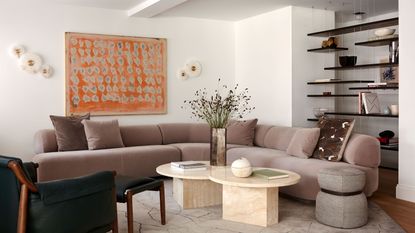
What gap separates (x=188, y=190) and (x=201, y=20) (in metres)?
3.60

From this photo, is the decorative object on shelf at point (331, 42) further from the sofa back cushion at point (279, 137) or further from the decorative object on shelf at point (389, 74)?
the sofa back cushion at point (279, 137)

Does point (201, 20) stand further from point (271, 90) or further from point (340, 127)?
point (340, 127)

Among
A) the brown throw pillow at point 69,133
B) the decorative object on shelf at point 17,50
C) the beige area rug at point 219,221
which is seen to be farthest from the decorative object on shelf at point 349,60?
the decorative object on shelf at point 17,50

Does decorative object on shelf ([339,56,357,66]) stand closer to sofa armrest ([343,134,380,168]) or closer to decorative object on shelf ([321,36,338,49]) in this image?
decorative object on shelf ([321,36,338,49])

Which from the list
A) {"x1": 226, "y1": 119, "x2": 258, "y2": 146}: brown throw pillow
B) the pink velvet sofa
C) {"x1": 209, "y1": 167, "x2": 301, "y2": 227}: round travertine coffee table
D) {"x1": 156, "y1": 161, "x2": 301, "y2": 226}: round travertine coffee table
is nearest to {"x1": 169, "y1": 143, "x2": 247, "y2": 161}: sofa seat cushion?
the pink velvet sofa

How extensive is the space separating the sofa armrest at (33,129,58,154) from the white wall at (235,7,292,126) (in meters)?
3.16

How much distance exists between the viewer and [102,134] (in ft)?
18.3

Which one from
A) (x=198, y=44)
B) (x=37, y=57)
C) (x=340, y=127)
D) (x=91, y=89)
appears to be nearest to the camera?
(x=340, y=127)

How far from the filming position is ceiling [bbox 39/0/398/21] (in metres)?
5.89

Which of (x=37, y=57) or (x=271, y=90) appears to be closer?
(x=37, y=57)

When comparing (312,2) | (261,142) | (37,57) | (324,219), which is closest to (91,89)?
(37,57)

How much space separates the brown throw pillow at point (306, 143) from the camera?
15.8ft

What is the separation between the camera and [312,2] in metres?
5.97

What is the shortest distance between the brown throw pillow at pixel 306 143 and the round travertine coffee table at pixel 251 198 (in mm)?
963
